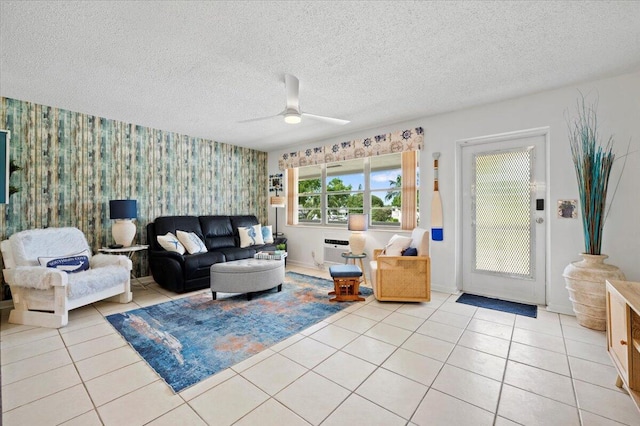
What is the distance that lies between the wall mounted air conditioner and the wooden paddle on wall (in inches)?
61.7

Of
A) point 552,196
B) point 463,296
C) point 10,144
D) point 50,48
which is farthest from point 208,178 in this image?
point 552,196

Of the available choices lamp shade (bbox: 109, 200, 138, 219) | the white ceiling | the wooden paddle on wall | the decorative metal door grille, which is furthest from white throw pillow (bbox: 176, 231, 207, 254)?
the decorative metal door grille

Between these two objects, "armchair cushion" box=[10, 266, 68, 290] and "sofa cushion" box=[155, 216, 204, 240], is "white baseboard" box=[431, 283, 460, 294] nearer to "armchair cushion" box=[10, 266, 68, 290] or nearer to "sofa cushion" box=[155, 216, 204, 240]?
"sofa cushion" box=[155, 216, 204, 240]

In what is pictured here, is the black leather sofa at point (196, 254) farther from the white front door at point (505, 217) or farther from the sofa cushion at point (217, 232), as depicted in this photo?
the white front door at point (505, 217)

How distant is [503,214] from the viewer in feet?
12.0

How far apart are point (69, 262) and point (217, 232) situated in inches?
83.9

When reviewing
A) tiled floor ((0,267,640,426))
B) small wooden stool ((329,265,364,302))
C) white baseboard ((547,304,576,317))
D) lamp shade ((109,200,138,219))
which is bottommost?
tiled floor ((0,267,640,426))

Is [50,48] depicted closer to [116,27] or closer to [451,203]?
[116,27]

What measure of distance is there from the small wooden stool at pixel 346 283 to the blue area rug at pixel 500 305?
1.34 metres

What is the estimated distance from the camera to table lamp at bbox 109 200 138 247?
380cm

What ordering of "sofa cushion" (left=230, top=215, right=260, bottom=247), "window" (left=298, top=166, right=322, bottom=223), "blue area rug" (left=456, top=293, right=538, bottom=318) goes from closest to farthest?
"blue area rug" (left=456, top=293, right=538, bottom=318) < "sofa cushion" (left=230, top=215, right=260, bottom=247) < "window" (left=298, top=166, right=322, bottom=223)

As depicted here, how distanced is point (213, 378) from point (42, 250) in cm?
287

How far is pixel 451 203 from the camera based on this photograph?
386 cm

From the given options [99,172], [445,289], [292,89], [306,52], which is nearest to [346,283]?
[445,289]
